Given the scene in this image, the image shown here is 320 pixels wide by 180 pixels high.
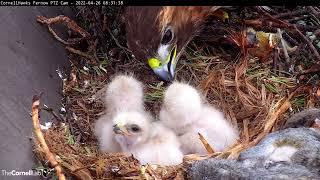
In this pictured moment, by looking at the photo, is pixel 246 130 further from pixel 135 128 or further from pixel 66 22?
pixel 66 22

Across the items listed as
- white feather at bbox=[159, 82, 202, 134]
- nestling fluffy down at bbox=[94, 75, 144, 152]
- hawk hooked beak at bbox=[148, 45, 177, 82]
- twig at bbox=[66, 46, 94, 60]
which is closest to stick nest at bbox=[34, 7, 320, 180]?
twig at bbox=[66, 46, 94, 60]

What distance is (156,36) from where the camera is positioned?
12.4ft

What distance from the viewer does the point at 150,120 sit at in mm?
3877

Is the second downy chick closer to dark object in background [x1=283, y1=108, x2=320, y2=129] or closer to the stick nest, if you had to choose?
the stick nest

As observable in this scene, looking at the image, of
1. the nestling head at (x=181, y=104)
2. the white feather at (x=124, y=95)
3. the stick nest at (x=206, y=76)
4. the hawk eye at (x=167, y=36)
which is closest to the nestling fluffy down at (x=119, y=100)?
the white feather at (x=124, y=95)

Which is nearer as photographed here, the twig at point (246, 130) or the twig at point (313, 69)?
the twig at point (246, 130)

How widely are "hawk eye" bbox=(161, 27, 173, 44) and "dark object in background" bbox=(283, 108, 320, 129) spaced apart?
3.19 feet

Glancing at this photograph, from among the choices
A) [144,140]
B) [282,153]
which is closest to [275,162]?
[282,153]

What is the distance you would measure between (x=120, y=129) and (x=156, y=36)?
672mm

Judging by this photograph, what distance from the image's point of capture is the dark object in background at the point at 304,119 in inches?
139

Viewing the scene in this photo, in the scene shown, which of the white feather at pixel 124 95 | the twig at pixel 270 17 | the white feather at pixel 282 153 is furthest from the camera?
the twig at pixel 270 17

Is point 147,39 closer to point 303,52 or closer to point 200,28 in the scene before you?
point 200,28

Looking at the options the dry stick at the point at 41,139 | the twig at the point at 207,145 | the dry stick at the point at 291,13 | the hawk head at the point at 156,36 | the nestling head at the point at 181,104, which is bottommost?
the twig at the point at 207,145

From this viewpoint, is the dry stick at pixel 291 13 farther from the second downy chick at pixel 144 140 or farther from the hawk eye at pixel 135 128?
the hawk eye at pixel 135 128
